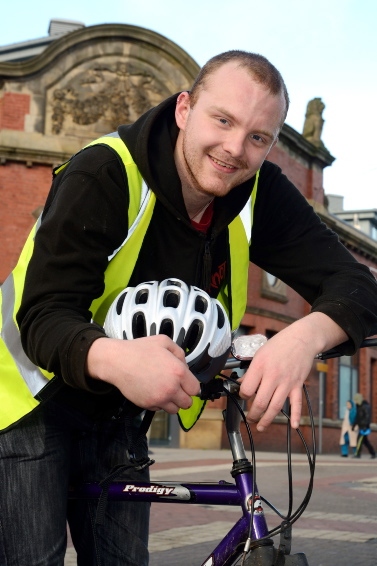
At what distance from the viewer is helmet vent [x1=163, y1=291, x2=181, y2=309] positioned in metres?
1.91

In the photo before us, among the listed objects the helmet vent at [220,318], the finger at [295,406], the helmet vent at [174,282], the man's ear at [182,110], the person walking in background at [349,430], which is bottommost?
the person walking in background at [349,430]

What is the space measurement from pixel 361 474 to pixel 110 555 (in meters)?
13.4

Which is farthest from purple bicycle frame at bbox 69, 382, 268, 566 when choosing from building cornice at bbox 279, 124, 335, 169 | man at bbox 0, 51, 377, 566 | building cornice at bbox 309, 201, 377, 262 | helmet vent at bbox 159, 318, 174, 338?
building cornice at bbox 309, 201, 377, 262

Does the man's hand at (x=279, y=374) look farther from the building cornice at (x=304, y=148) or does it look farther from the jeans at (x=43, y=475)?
the building cornice at (x=304, y=148)

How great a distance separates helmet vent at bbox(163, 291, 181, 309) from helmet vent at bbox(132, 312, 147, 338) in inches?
2.5

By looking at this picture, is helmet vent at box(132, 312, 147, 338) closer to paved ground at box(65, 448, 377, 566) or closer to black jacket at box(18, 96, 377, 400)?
black jacket at box(18, 96, 377, 400)

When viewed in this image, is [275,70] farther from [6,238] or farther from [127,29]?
[127,29]

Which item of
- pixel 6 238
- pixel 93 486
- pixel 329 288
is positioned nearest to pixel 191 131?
pixel 329 288

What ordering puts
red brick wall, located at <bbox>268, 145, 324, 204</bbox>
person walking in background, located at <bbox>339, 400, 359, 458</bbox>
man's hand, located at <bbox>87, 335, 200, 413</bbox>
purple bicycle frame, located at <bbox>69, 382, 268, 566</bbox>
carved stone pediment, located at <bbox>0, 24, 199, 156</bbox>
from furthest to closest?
red brick wall, located at <bbox>268, 145, 324, 204</bbox> < person walking in background, located at <bbox>339, 400, 359, 458</bbox> < carved stone pediment, located at <bbox>0, 24, 199, 156</bbox> < purple bicycle frame, located at <bbox>69, 382, 268, 566</bbox> < man's hand, located at <bbox>87, 335, 200, 413</bbox>

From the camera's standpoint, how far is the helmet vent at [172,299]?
1912 mm

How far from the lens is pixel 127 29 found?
22156 millimetres

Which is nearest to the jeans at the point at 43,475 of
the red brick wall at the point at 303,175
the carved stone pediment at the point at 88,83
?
the carved stone pediment at the point at 88,83

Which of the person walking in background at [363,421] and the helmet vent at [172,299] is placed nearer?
the helmet vent at [172,299]

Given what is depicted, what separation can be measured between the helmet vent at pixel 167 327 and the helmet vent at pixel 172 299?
0.06 metres
